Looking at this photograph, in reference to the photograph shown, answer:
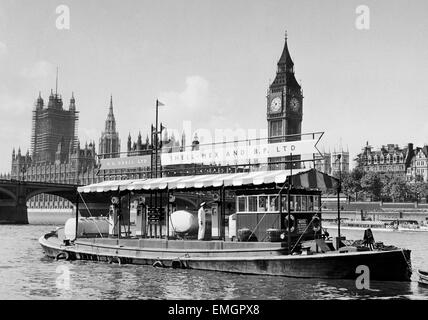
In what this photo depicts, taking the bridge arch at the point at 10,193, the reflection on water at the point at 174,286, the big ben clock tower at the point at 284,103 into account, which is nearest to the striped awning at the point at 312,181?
the reflection on water at the point at 174,286

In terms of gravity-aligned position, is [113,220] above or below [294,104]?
below

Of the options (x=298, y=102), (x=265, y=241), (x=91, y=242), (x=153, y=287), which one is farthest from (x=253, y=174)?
(x=298, y=102)

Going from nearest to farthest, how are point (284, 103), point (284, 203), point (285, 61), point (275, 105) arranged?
1. point (284, 203)
2. point (284, 103)
3. point (275, 105)
4. point (285, 61)

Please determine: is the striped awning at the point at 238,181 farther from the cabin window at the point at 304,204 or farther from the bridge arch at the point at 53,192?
the bridge arch at the point at 53,192

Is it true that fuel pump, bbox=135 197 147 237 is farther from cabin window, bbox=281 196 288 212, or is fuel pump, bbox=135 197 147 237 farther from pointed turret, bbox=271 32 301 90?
pointed turret, bbox=271 32 301 90

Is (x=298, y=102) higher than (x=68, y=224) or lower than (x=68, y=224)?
higher

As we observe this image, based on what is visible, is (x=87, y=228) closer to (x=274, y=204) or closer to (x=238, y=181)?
(x=238, y=181)

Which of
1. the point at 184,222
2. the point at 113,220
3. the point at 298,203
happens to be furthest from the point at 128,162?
the point at 298,203

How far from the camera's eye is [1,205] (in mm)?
103625

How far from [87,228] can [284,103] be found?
142 meters

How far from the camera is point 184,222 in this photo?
104 ft
